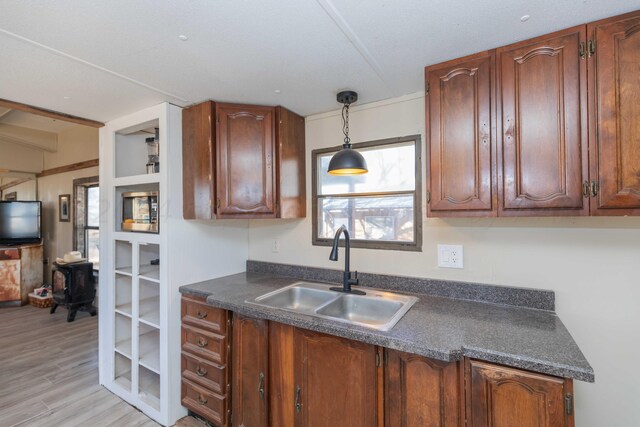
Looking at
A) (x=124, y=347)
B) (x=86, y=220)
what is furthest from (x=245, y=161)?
(x=86, y=220)

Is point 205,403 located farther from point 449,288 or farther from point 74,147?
point 74,147

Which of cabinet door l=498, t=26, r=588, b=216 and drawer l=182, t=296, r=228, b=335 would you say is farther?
drawer l=182, t=296, r=228, b=335

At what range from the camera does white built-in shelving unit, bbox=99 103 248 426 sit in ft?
6.70

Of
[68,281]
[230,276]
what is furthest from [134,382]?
[68,281]

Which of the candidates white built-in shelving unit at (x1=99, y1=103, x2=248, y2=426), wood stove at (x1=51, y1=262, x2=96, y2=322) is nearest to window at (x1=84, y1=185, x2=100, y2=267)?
wood stove at (x1=51, y1=262, x2=96, y2=322)

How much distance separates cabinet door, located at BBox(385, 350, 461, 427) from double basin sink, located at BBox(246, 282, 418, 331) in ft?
1.02

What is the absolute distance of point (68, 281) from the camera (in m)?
3.93

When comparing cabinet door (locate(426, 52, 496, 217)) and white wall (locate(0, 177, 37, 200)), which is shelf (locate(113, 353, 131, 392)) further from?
white wall (locate(0, 177, 37, 200))

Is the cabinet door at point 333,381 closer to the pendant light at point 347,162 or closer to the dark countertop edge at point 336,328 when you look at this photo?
the dark countertop edge at point 336,328

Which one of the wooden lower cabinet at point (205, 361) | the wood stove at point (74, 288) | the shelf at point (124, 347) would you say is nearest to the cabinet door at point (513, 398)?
the wooden lower cabinet at point (205, 361)

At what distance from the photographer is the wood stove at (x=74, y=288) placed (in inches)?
155

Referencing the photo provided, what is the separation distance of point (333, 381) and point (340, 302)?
1.68ft

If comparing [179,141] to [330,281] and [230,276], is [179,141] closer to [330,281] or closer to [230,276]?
[230,276]

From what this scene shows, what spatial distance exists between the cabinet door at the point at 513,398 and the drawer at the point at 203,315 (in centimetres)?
137
